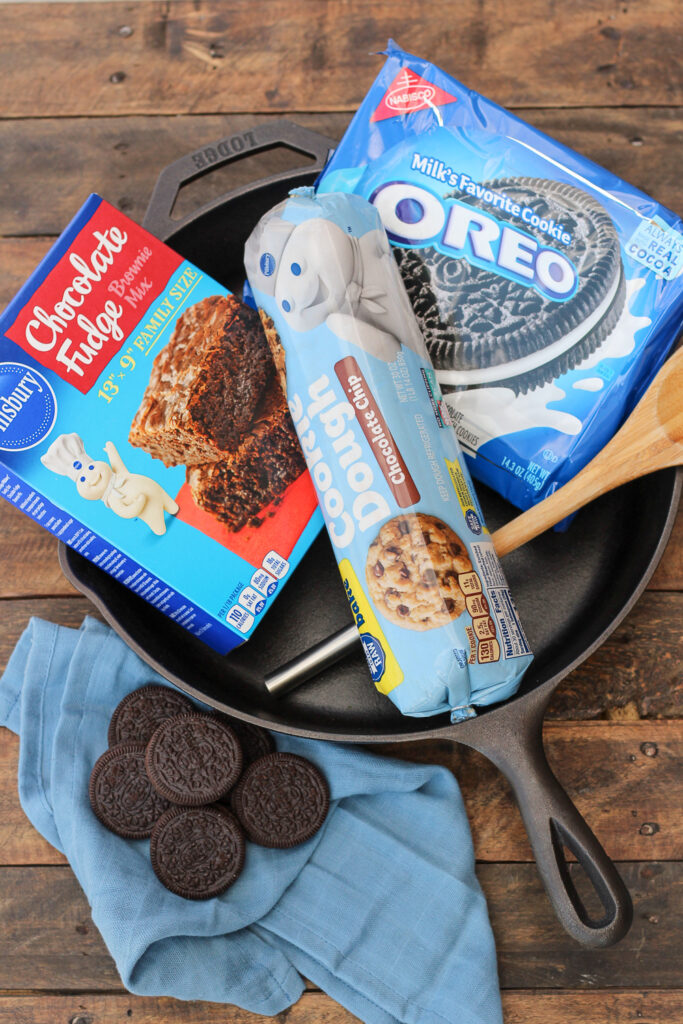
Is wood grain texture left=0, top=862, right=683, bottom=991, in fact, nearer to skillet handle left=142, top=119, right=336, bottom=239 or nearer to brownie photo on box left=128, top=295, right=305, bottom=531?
brownie photo on box left=128, top=295, right=305, bottom=531

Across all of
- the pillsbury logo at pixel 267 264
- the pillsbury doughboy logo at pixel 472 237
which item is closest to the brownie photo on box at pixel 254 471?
the pillsbury logo at pixel 267 264

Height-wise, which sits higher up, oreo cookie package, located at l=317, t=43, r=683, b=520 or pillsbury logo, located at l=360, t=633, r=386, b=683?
oreo cookie package, located at l=317, t=43, r=683, b=520

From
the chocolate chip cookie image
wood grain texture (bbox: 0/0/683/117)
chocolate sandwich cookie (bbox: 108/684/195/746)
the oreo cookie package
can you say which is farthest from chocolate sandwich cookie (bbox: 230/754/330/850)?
wood grain texture (bbox: 0/0/683/117)

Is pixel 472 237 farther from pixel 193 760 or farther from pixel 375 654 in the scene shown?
pixel 193 760

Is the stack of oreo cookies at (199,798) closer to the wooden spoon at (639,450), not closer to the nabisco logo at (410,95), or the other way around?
the wooden spoon at (639,450)

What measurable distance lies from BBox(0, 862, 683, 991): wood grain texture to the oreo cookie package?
1.35 feet

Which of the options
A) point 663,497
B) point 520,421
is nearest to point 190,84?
point 520,421

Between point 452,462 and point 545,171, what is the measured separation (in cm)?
31

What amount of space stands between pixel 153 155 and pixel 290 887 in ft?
2.70

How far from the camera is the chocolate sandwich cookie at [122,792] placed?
790 millimetres

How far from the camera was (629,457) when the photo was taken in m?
0.68

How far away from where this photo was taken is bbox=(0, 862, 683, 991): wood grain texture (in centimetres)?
79

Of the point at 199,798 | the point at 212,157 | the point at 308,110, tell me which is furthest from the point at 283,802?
the point at 308,110

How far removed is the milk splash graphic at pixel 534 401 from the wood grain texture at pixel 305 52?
1.16ft
